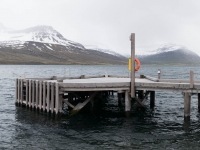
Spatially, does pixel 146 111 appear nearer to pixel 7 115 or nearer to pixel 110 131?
pixel 110 131

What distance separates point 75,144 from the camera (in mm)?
20359

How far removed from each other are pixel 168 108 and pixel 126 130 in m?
12.3

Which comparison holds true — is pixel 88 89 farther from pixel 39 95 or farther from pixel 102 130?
pixel 39 95

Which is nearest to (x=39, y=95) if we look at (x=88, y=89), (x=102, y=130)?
(x=88, y=89)

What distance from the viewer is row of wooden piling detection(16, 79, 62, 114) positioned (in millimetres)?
27703

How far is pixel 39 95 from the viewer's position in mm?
29859

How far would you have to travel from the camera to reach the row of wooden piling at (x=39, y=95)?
2770 centimetres

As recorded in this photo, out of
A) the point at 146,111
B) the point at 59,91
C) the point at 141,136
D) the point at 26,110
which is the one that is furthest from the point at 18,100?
the point at 141,136

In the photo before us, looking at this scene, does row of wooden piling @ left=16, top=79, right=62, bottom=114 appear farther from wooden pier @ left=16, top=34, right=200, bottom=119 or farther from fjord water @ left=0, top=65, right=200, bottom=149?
fjord water @ left=0, top=65, right=200, bottom=149

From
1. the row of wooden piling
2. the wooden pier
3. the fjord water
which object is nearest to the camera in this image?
the fjord water

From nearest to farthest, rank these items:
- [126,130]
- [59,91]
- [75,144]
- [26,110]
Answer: [75,144], [126,130], [59,91], [26,110]

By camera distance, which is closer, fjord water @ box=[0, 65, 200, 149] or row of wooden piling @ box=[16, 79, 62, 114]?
fjord water @ box=[0, 65, 200, 149]

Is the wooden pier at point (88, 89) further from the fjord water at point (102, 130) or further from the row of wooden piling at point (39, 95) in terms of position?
the fjord water at point (102, 130)

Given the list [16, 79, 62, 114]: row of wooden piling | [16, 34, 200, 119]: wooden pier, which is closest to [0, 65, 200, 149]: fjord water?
[16, 79, 62, 114]: row of wooden piling
